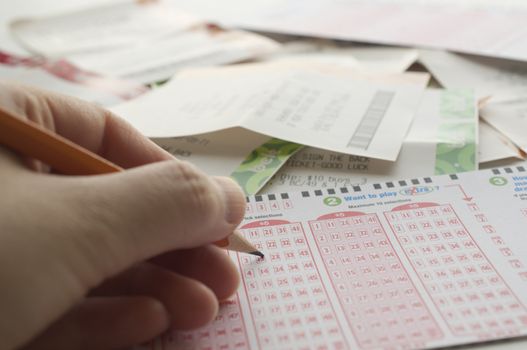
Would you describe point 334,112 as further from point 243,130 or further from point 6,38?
point 6,38

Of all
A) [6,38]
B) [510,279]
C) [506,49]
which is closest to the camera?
[510,279]

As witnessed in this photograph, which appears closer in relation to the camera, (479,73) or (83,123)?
(83,123)

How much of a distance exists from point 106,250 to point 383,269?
0.21 meters

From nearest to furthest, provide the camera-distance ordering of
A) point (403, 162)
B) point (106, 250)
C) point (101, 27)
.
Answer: point (106, 250)
point (403, 162)
point (101, 27)

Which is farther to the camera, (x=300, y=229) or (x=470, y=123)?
(x=470, y=123)

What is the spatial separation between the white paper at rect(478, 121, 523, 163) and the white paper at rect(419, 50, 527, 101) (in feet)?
0.30

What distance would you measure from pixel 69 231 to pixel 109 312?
0.07 m

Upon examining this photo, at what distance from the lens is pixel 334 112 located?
2.36 ft

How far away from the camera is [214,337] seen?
1.42 ft

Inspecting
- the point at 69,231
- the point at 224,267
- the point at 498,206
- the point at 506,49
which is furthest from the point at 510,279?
the point at 506,49

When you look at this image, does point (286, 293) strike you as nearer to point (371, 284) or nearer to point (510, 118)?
point (371, 284)

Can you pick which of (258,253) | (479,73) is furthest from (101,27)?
(258,253)

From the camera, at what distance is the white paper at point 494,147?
640mm

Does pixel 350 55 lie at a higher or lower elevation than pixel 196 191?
lower
